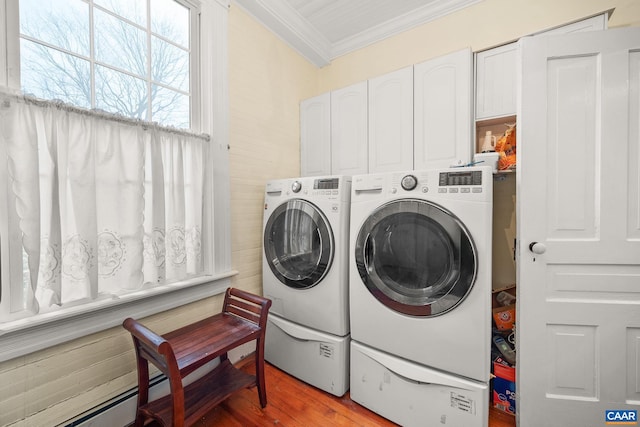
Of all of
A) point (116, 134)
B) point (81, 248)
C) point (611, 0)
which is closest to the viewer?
point (81, 248)

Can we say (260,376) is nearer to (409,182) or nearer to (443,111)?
(409,182)

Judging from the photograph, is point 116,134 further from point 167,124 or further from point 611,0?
point 611,0

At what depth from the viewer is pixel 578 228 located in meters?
1.21

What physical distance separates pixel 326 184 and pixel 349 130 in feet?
2.35

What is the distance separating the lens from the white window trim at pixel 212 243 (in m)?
1.16

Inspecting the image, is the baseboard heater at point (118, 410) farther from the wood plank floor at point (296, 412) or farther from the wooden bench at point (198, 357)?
the wood plank floor at point (296, 412)

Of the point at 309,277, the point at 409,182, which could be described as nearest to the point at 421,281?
the point at 409,182

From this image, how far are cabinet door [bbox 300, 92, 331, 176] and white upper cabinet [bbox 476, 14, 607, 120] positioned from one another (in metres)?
1.10

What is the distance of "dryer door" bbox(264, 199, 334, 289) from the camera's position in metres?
1.59

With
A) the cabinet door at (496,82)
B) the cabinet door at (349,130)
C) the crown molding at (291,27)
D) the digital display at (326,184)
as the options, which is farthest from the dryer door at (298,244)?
the crown molding at (291,27)

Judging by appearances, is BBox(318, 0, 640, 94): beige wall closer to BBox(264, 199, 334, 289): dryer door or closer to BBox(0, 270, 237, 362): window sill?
BBox(264, 199, 334, 289): dryer door

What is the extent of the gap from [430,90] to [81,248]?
213 centimetres

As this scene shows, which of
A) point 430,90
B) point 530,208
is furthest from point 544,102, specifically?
point 430,90

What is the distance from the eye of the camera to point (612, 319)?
1.17m
